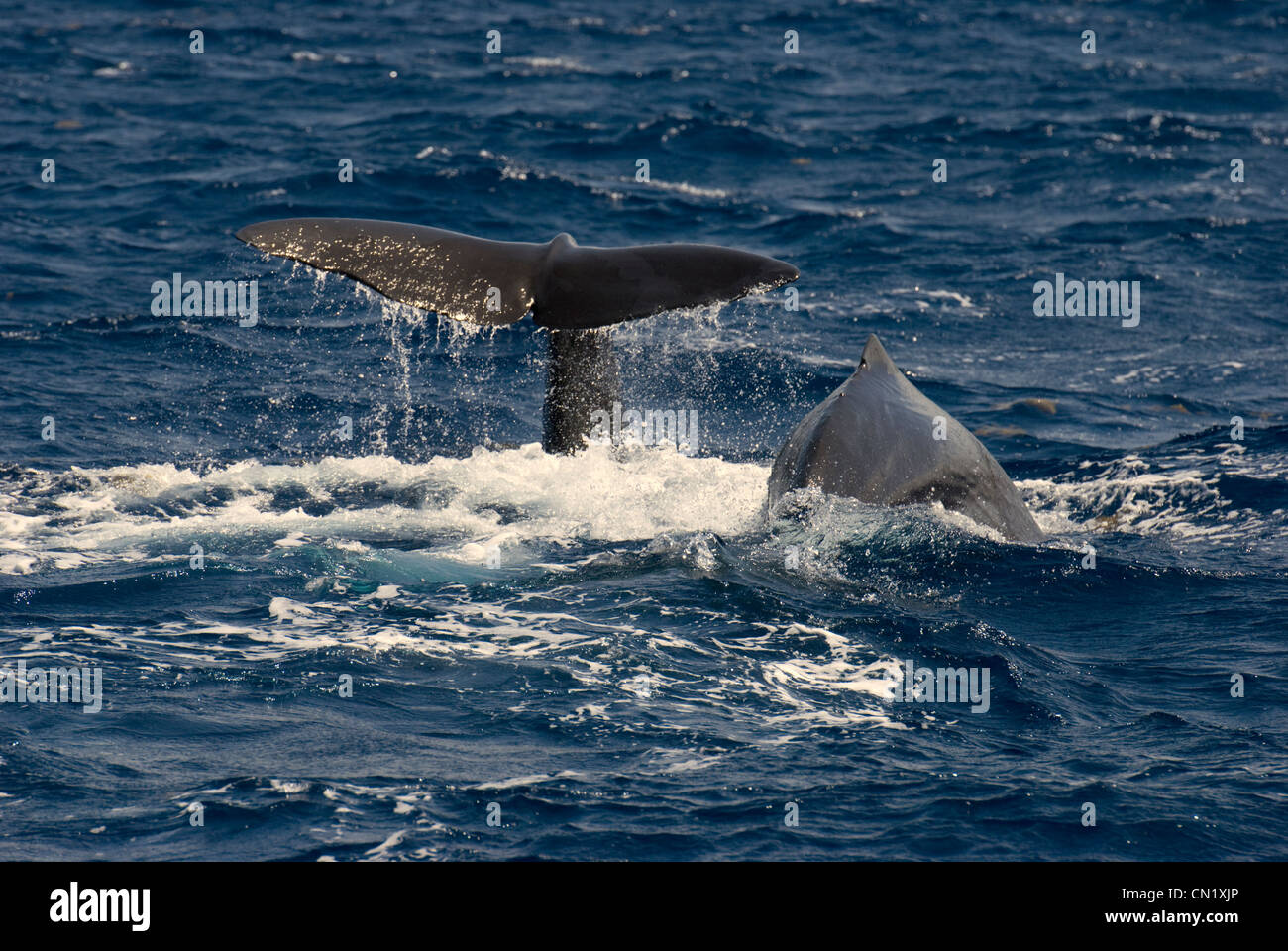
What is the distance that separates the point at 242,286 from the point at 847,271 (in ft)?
27.2

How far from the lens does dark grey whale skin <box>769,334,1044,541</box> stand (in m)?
11.8

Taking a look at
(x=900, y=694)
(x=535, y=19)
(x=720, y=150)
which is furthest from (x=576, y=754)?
(x=535, y=19)

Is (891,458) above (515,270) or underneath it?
underneath

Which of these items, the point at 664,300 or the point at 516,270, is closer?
the point at 664,300

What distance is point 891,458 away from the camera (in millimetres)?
11969

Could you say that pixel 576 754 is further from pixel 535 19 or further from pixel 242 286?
pixel 535 19

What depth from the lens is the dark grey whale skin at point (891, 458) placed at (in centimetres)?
1176

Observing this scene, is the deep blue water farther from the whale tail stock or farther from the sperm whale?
the whale tail stock

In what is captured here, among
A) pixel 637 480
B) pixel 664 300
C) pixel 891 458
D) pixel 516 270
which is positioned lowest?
pixel 637 480

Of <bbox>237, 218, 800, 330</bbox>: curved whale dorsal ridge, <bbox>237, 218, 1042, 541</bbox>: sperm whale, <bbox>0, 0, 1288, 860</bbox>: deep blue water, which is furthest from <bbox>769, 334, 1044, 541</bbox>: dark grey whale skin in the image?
<bbox>237, 218, 800, 330</bbox>: curved whale dorsal ridge

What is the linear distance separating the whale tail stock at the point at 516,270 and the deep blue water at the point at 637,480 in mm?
1390

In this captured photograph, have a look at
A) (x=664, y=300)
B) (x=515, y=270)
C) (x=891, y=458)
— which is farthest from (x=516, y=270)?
(x=891, y=458)

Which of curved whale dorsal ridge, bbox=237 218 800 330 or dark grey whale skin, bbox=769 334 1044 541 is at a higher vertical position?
curved whale dorsal ridge, bbox=237 218 800 330

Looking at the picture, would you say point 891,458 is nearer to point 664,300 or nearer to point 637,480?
point 664,300
